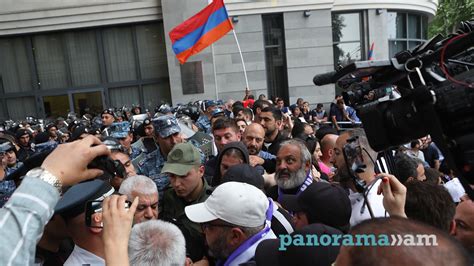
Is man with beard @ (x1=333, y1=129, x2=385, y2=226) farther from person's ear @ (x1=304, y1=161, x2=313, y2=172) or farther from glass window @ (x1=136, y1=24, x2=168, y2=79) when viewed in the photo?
glass window @ (x1=136, y1=24, x2=168, y2=79)

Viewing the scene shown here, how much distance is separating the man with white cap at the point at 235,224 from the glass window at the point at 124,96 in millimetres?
15870

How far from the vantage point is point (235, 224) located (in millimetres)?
2115

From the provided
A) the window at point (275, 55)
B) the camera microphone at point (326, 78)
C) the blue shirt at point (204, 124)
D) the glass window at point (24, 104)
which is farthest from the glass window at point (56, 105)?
the camera microphone at point (326, 78)

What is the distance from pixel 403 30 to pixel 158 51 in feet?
37.8

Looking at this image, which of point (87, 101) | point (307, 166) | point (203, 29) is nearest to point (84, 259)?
point (307, 166)

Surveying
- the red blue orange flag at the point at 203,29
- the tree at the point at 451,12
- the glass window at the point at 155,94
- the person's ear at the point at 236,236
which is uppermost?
the tree at the point at 451,12

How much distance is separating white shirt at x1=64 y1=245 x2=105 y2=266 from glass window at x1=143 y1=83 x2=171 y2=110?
15391 mm

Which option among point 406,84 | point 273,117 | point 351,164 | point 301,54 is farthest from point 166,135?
point 301,54

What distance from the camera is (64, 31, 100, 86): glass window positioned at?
1688 centimetres

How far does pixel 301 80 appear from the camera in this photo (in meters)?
16.3

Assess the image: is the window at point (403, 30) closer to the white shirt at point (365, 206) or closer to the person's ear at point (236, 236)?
the white shirt at point (365, 206)

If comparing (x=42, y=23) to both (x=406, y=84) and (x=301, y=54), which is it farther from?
(x=406, y=84)

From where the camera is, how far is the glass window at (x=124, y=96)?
17.3m

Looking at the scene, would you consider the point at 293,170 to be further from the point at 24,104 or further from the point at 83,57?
the point at 24,104
